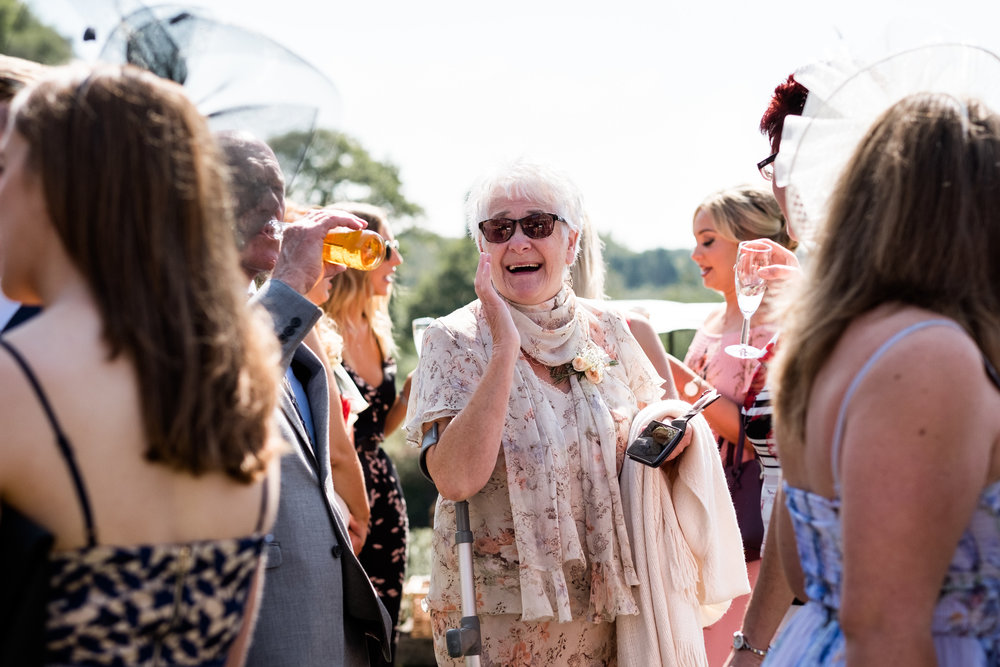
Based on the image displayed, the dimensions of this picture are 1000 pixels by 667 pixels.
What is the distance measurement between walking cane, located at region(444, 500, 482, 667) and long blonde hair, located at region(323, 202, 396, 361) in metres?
2.36

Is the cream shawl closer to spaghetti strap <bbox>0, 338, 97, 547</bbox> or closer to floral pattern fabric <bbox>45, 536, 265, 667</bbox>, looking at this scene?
floral pattern fabric <bbox>45, 536, 265, 667</bbox>

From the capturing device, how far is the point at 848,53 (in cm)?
210

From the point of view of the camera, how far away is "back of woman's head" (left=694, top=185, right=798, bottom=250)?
4559mm

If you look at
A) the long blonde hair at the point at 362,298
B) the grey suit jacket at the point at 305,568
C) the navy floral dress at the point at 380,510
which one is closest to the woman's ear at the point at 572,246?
the grey suit jacket at the point at 305,568

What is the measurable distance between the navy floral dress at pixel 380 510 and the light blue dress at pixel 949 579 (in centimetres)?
323

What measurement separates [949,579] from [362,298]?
13.2 ft

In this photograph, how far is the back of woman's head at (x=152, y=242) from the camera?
1403mm

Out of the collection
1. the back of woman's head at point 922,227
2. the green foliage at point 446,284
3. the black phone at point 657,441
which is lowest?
the green foliage at point 446,284

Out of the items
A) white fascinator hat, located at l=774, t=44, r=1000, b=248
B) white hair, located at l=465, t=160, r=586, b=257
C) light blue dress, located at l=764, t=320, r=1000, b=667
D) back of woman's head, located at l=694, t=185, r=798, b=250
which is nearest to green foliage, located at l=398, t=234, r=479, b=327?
back of woman's head, located at l=694, t=185, r=798, b=250

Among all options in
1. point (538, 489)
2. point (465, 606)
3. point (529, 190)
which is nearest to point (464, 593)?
point (465, 606)

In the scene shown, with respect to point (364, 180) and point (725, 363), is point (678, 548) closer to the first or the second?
point (725, 363)

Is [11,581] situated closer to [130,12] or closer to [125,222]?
[125,222]

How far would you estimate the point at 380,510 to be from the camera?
4805mm

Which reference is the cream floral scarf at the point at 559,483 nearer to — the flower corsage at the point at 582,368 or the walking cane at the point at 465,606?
the flower corsage at the point at 582,368
